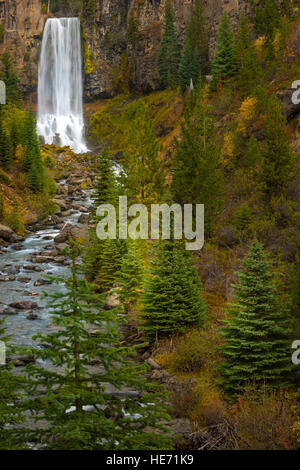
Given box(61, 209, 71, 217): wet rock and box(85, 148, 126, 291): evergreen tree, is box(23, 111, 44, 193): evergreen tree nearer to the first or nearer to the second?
box(61, 209, 71, 217): wet rock

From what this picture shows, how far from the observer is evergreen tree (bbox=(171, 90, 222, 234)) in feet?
74.8

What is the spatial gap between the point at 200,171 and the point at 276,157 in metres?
4.25

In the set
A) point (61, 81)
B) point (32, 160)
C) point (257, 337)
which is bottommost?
point (257, 337)

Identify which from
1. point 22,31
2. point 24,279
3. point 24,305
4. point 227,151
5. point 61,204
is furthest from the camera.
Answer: point 22,31

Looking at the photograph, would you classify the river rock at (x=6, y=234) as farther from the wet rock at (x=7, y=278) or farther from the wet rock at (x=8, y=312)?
the wet rock at (x=8, y=312)

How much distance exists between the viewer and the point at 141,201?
27.5 m

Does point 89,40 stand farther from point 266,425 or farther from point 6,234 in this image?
point 266,425

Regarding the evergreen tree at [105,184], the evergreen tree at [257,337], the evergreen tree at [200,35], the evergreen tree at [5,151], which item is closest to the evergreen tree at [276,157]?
the evergreen tree at [105,184]

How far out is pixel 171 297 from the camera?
1480 cm

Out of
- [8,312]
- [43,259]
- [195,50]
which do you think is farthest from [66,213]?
[195,50]

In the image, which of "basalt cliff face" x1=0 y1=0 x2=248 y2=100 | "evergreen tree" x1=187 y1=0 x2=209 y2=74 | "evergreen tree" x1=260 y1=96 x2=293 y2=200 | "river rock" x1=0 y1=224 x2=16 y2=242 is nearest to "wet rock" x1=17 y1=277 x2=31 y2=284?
"river rock" x1=0 y1=224 x2=16 y2=242

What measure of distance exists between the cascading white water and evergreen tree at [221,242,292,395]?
6897cm

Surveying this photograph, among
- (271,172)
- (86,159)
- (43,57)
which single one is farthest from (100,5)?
(271,172)
